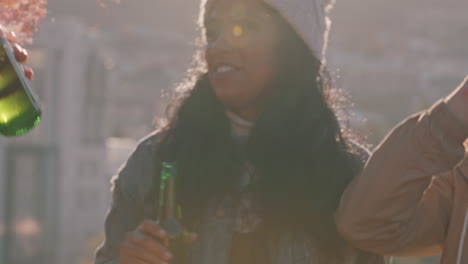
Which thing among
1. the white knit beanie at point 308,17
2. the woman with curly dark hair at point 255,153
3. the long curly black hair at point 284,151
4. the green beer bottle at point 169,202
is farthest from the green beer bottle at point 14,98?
the white knit beanie at point 308,17

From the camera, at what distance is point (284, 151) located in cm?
272

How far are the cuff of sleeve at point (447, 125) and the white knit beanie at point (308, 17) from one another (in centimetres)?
72

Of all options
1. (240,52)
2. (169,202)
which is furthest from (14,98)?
(240,52)

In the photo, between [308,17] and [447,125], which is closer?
[447,125]

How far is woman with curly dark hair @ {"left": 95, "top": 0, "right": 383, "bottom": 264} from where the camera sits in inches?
105

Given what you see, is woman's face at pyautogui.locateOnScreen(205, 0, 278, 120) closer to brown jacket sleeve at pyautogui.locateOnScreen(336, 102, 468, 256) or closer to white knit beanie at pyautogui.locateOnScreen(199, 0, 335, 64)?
white knit beanie at pyautogui.locateOnScreen(199, 0, 335, 64)

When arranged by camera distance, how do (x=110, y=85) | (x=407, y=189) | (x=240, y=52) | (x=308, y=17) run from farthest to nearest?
(x=110, y=85)
(x=308, y=17)
(x=240, y=52)
(x=407, y=189)

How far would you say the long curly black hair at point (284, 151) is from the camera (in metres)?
2.65

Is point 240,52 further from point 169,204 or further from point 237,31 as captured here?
point 169,204

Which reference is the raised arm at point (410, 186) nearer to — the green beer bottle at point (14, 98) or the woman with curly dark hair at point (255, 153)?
the woman with curly dark hair at point (255, 153)

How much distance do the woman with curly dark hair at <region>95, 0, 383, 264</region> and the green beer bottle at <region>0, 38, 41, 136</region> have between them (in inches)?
23.9

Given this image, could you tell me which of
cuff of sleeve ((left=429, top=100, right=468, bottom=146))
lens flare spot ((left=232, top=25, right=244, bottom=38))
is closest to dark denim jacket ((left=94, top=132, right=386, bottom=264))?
lens flare spot ((left=232, top=25, right=244, bottom=38))

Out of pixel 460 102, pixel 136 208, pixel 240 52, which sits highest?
pixel 460 102

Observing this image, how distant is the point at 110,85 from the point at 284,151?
26102mm
